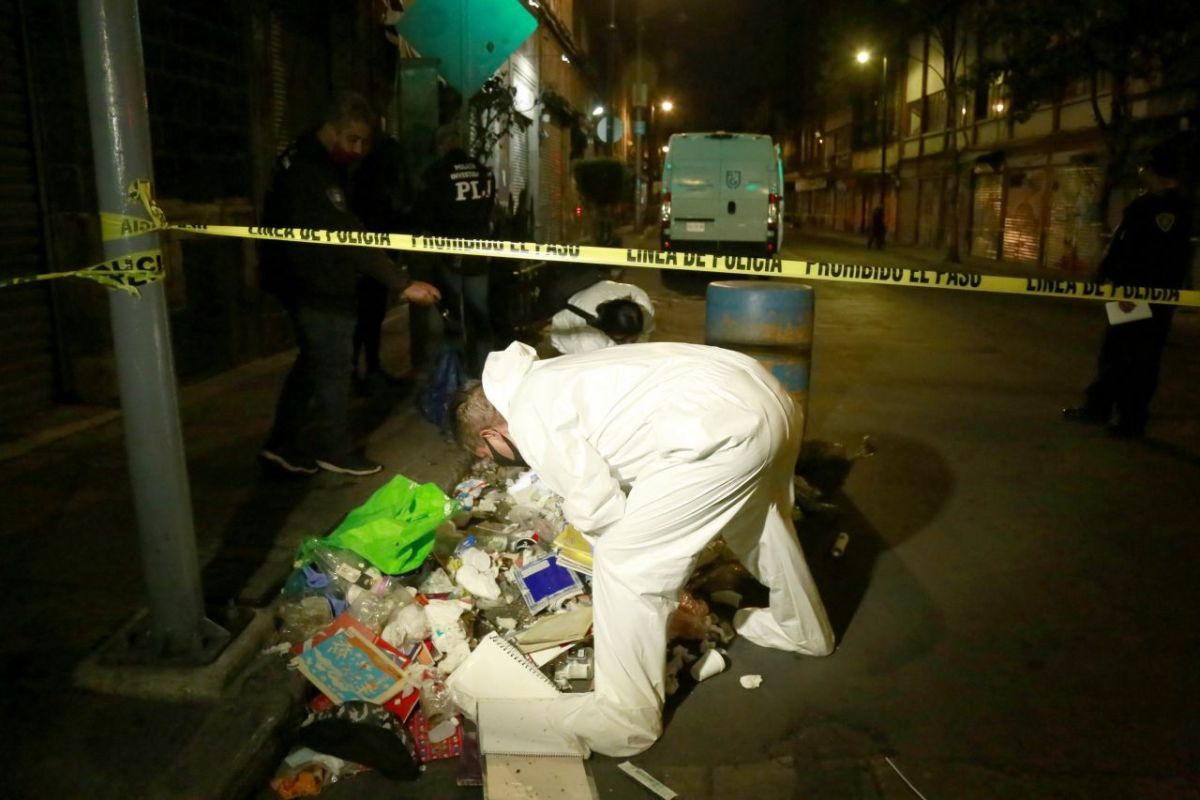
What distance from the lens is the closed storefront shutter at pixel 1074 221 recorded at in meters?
20.5

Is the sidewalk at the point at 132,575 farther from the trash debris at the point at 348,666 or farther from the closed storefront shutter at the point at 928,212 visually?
the closed storefront shutter at the point at 928,212

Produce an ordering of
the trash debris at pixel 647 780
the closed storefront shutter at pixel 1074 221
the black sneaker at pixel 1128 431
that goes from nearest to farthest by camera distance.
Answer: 1. the trash debris at pixel 647 780
2. the black sneaker at pixel 1128 431
3. the closed storefront shutter at pixel 1074 221

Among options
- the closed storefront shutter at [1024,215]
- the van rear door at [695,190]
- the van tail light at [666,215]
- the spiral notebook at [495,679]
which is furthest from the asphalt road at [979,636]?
the closed storefront shutter at [1024,215]

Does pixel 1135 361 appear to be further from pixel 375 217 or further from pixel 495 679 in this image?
pixel 375 217

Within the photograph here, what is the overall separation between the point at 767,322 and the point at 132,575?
3380mm

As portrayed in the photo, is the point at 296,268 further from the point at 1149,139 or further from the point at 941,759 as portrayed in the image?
the point at 1149,139

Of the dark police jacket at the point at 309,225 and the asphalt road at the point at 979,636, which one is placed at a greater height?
the dark police jacket at the point at 309,225

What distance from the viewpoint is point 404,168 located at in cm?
783

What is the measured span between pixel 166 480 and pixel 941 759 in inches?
99.9

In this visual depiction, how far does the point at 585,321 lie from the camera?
521 centimetres

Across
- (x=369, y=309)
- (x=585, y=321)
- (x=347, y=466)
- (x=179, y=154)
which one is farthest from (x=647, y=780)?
(x=179, y=154)

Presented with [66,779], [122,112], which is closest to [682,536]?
[66,779]

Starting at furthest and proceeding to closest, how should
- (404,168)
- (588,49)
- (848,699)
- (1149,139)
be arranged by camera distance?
(588,49) → (1149,139) → (404,168) → (848,699)

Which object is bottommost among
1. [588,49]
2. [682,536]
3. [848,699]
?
[848,699]
